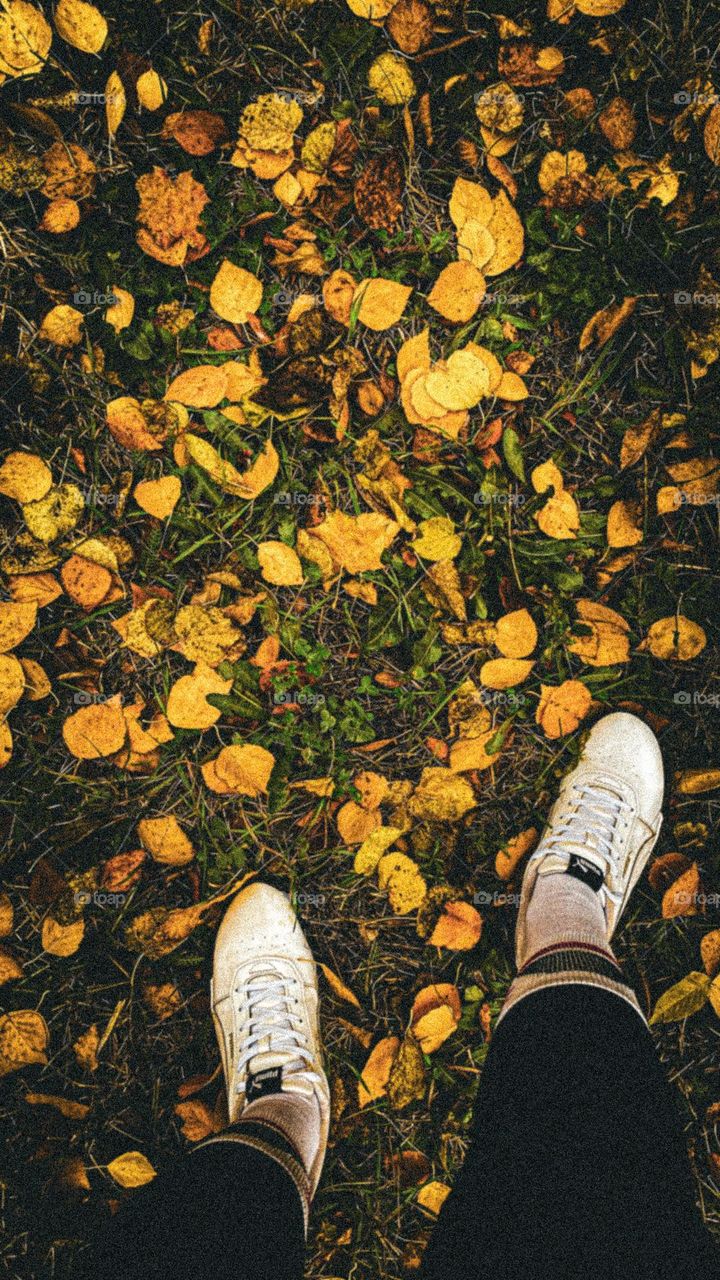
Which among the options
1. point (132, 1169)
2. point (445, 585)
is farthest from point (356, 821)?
point (132, 1169)

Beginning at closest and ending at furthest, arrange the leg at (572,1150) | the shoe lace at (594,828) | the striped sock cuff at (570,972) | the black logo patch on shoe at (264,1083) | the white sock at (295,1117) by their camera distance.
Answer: the leg at (572,1150)
the striped sock cuff at (570,972)
the white sock at (295,1117)
the black logo patch on shoe at (264,1083)
the shoe lace at (594,828)

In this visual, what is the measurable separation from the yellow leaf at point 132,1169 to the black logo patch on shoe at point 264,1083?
1.45ft

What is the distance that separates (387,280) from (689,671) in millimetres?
1288

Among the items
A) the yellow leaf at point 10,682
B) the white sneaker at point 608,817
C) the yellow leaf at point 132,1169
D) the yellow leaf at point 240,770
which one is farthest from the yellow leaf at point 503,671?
the yellow leaf at point 132,1169

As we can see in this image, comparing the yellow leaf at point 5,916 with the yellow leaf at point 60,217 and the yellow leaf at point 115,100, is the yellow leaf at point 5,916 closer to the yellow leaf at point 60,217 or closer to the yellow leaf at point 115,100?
the yellow leaf at point 60,217

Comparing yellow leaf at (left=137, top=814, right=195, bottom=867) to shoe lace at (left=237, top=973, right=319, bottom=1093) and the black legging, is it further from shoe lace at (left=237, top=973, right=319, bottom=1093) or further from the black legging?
the black legging

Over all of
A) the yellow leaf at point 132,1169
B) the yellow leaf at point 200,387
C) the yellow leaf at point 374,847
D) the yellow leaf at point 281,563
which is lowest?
the yellow leaf at point 132,1169

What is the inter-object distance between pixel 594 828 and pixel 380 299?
1.46 metres

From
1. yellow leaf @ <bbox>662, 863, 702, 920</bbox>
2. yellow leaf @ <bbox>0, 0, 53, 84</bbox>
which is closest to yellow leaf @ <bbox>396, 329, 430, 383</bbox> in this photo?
yellow leaf @ <bbox>0, 0, 53, 84</bbox>

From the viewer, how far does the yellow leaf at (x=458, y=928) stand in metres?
1.89

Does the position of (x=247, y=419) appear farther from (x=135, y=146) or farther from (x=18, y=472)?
(x=135, y=146)

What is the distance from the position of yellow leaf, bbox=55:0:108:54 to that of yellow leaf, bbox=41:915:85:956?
2.24 meters

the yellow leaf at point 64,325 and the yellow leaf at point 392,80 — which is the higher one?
the yellow leaf at point 392,80

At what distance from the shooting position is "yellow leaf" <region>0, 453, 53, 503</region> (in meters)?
1.87
